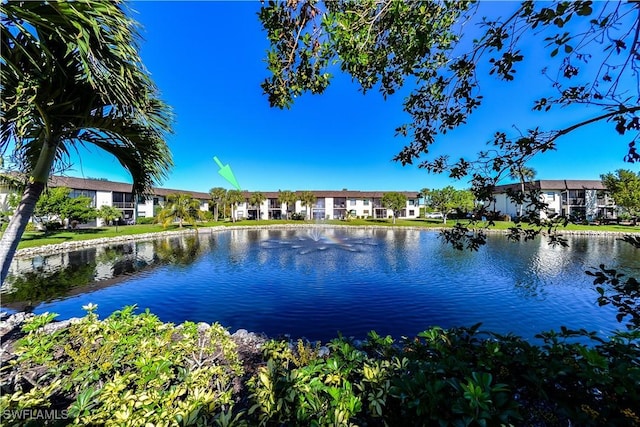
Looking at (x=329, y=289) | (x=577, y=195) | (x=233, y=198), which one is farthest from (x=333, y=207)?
(x=329, y=289)

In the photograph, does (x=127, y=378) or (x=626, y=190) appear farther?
(x=626, y=190)

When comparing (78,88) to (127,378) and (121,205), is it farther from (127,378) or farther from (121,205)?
(121,205)

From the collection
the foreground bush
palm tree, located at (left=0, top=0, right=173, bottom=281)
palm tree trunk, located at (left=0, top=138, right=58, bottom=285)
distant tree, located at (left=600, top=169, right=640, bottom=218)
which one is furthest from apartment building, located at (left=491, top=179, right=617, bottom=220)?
palm tree trunk, located at (left=0, top=138, right=58, bottom=285)

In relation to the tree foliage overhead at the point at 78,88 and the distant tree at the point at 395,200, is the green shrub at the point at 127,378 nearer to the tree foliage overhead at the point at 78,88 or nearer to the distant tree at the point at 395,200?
the tree foliage overhead at the point at 78,88

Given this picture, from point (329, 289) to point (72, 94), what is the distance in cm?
1128

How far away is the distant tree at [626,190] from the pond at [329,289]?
3281cm

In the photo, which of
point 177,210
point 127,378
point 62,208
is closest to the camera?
point 127,378

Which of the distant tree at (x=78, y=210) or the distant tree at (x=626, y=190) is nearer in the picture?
the distant tree at (x=78, y=210)

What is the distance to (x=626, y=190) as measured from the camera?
4425 cm

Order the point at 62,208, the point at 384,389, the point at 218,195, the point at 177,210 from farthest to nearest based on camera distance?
the point at 218,195, the point at 177,210, the point at 62,208, the point at 384,389

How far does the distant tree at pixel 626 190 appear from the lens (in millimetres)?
43281

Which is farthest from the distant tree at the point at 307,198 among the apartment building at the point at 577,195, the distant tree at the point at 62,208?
the distant tree at the point at 62,208

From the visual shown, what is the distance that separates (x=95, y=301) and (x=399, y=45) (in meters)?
13.7

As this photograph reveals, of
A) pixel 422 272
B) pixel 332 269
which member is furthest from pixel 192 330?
pixel 422 272
